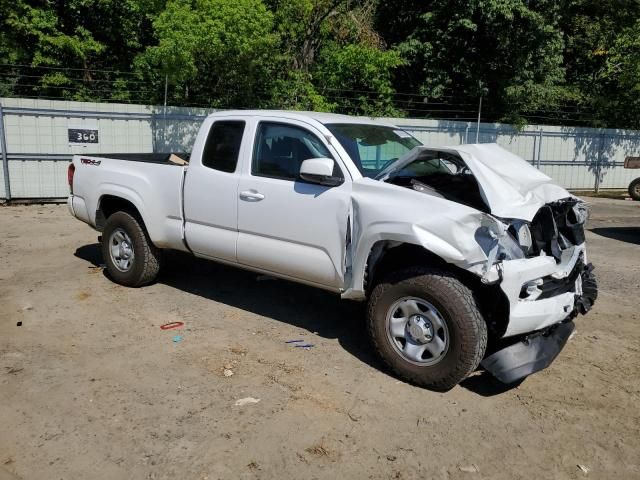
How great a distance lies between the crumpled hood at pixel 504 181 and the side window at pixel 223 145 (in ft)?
5.05

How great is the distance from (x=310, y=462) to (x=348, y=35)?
710 inches

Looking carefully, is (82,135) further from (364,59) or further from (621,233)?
(621,233)

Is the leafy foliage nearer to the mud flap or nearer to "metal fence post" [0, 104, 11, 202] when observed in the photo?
"metal fence post" [0, 104, 11, 202]

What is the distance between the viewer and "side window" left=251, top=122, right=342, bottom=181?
5.06 metres

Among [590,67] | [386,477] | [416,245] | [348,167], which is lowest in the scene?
[386,477]

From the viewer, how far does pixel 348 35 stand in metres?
19.6

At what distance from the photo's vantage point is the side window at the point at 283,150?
5.06 m

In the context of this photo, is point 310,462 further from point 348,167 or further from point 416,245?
point 348,167

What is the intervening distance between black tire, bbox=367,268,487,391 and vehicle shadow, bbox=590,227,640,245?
7040mm

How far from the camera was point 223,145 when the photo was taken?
5.65 meters

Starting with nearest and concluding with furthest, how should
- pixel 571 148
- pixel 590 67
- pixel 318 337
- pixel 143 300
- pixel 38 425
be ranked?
pixel 38 425 → pixel 318 337 → pixel 143 300 → pixel 571 148 → pixel 590 67

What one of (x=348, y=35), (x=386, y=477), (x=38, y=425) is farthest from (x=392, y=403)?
(x=348, y=35)

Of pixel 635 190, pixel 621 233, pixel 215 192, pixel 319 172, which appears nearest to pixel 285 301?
pixel 215 192

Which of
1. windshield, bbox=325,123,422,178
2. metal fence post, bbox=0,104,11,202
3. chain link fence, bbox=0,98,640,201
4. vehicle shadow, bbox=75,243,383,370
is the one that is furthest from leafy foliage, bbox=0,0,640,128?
windshield, bbox=325,123,422,178
